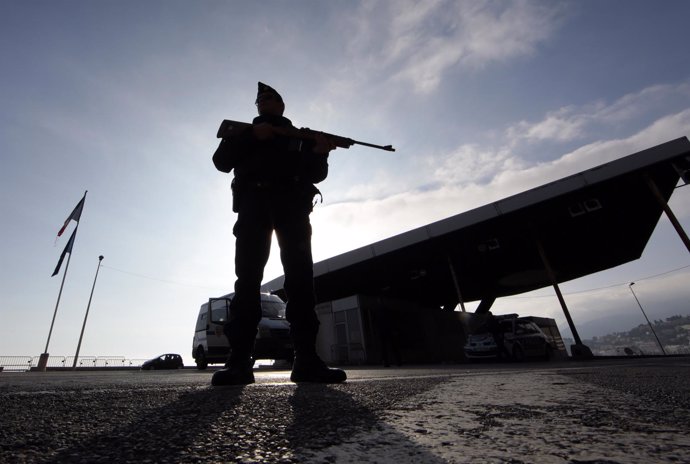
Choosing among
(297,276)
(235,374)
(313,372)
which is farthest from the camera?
(297,276)

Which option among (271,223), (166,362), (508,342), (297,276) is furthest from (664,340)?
(271,223)

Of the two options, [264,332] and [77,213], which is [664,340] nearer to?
[264,332]

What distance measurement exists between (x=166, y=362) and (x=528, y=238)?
21.0 metres

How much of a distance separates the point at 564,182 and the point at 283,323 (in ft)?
31.6

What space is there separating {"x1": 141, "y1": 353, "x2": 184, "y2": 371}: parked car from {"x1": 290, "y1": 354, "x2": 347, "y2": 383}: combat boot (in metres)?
22.8

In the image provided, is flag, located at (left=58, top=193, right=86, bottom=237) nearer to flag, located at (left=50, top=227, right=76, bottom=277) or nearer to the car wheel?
flag, located at (left=50, top=227, right=76, bottom=277)

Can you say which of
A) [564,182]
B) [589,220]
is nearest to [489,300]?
[589,220]

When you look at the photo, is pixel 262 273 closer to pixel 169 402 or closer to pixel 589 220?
pixel 169 402

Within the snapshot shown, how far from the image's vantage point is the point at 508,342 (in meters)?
11.6

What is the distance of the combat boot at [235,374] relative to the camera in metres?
1.74

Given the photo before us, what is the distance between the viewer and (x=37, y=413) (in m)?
0.80

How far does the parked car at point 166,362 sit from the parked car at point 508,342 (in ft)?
57.5

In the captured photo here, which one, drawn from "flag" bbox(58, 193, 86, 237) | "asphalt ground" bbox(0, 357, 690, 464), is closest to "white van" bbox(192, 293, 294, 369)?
"asphalt ground" bbox(0, 357, 690, 464)

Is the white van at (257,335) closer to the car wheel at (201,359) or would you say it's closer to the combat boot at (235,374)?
the car wheel at (201,359)
